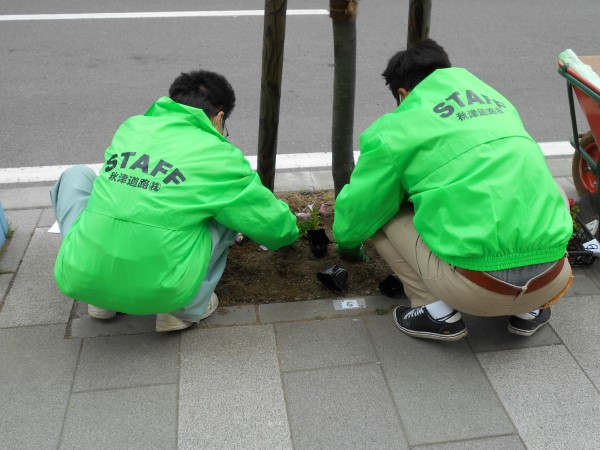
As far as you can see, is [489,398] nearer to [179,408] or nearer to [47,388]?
[179,408]

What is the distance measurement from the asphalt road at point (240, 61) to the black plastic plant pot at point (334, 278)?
1970 mm

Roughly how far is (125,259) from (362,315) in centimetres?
116

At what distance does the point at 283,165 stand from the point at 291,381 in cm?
233

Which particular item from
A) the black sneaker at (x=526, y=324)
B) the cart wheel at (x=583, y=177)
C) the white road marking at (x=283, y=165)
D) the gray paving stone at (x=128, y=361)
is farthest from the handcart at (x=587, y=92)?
the gray paving stone at (x=128, y=361)

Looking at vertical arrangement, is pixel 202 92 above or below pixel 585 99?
above

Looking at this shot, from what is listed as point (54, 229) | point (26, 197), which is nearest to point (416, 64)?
point (54, 229)

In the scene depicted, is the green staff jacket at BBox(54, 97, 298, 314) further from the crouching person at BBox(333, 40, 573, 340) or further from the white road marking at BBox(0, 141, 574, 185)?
the white road marking at BBox(0, 141, 574, 185)

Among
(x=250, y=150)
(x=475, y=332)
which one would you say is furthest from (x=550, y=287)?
(x=250, y=150)

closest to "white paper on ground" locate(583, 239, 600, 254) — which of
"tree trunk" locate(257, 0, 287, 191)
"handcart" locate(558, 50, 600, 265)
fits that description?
"handcart" locate(558, 50, 600, 265)

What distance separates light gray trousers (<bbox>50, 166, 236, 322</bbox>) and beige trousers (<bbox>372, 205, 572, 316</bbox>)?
0.73m

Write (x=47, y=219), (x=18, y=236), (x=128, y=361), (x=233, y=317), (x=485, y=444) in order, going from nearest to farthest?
(x=485, y=444) → (x=128, y=361) → (x=233, y=317) → (x=18, y=236) → (x=47, y=219)

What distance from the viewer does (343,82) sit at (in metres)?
2.98

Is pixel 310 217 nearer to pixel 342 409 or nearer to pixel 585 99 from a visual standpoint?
pixel 342 409

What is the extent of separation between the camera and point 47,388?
2447mm
